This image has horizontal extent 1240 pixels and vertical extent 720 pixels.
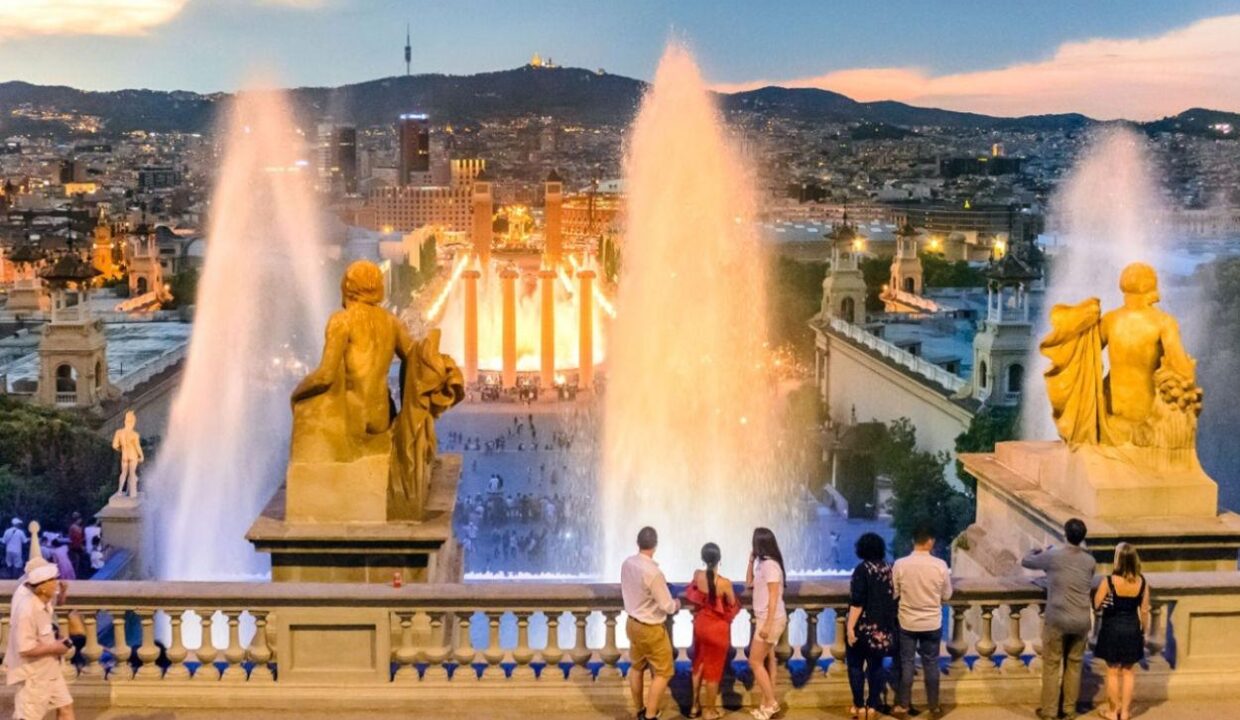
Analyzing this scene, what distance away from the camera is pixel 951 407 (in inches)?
1505

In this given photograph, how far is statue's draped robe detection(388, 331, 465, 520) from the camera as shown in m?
7.61

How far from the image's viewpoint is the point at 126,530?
2139cm

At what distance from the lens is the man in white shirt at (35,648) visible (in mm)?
6402

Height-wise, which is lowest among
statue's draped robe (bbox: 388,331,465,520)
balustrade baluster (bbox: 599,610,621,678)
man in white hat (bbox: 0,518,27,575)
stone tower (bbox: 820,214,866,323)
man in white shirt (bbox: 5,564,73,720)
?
man in white hat (bbox: 0,518,27,575)

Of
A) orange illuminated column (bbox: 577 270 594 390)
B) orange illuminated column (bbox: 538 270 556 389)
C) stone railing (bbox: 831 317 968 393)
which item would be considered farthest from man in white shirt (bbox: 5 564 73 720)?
orange illuminated column (bbox: 538 270 556 389)

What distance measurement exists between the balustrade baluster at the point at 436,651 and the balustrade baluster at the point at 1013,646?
2843 mm

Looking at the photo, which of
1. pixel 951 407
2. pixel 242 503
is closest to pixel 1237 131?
pixel 951 407

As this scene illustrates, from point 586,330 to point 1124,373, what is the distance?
63.7 metres

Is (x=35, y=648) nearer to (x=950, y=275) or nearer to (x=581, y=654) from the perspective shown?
(x=581, y=654)

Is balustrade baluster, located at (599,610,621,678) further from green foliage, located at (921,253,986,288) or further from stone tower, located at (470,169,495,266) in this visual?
stone tower, located at (470,169,495,266)

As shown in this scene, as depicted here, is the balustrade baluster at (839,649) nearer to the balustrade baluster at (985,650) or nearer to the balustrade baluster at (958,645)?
the balustrade baluster at (958,645)

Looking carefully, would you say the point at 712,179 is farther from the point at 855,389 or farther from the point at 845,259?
the point at 845,259

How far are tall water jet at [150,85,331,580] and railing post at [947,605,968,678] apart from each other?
343 inches

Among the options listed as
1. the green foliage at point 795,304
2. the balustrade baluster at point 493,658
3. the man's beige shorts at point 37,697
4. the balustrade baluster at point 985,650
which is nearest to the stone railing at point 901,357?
the green foliage at point 795,304
